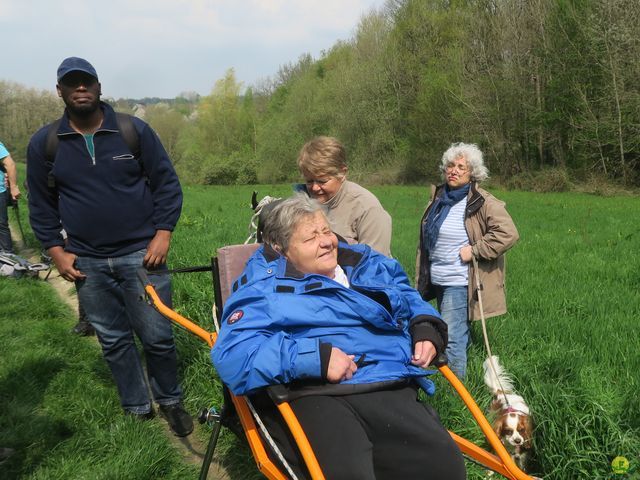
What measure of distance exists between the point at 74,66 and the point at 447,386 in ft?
9.85

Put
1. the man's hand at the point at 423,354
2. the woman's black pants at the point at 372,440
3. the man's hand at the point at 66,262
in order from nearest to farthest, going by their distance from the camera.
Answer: the woman's black pants at the point at 372,440, the man's hand at the point at 423,354, the man's hand at the point at 66,262

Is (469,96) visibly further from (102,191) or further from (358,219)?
(102,191)

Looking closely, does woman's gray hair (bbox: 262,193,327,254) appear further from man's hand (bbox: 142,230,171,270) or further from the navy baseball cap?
the navy baseball cap

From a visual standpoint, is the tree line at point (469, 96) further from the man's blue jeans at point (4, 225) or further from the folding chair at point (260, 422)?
the folding chair at point (260, 422)

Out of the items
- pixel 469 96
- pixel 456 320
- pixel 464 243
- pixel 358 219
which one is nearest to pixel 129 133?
pixel 358 219

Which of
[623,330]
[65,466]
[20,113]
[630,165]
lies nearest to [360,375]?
[65,466]

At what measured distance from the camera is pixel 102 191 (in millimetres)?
3396

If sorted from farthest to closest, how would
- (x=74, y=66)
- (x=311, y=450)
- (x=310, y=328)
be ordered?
(x=74, y=66), (x=310, y=328), (x=311, y=450)

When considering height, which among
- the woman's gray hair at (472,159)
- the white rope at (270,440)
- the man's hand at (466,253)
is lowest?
the white rope at (270,440)

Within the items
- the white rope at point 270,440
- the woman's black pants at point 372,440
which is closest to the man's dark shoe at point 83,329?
the white rope at point 270,440

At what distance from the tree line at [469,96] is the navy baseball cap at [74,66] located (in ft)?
77.1

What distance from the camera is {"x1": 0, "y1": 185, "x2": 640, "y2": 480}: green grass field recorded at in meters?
2.90

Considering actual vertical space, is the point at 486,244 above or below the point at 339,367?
above

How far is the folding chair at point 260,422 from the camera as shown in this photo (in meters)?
2.07
